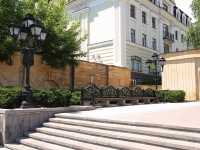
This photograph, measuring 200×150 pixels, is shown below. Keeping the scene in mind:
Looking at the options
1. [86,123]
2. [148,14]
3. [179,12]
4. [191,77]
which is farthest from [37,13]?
[179,12]

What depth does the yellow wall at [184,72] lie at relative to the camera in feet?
63.3

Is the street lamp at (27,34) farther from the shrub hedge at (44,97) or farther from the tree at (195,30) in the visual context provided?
the tree at (195,30)

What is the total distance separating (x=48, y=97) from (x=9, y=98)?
5.23ft

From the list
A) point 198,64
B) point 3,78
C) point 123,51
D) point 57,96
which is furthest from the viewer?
point 123,51

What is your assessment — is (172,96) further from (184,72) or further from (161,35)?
(161,35)

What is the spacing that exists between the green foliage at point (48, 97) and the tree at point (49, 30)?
4.63 meters

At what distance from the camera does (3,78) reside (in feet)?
44.2

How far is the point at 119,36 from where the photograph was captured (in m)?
24.5

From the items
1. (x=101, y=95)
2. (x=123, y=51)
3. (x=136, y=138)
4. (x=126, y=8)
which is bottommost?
(x=136, y=138)

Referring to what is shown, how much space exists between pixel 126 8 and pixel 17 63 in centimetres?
1570

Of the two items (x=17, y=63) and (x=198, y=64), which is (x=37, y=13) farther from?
(x=198, y=64)

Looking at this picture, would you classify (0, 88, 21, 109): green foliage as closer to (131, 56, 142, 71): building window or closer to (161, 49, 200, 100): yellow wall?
(161, 49, 200, 100): yellow wall

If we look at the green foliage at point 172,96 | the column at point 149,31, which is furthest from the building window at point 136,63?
the green foliage at point 172,96

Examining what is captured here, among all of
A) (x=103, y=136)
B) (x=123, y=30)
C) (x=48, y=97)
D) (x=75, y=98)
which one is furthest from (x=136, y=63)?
(x=103, y=136)
